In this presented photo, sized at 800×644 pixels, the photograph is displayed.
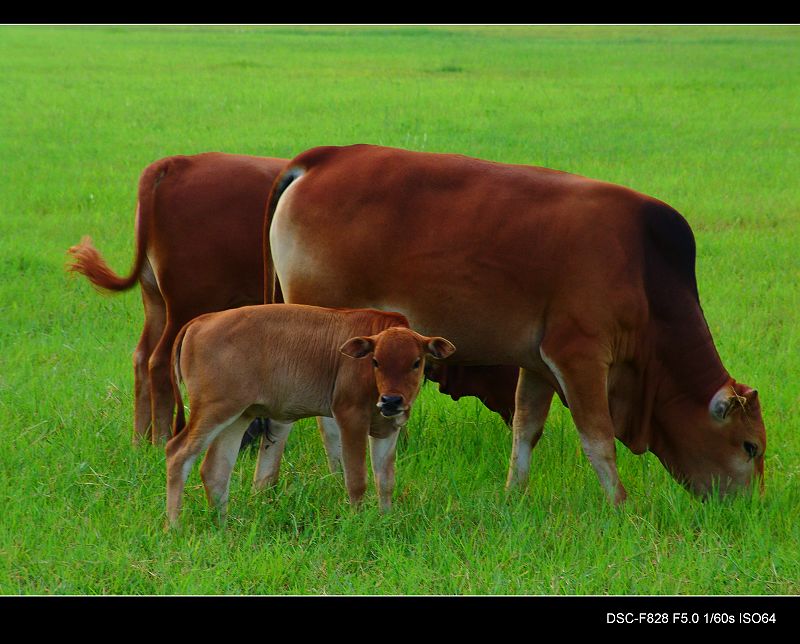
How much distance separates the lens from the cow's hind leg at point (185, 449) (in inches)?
220

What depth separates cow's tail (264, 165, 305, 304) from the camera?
649cm

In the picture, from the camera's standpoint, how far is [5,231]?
42.1 ft

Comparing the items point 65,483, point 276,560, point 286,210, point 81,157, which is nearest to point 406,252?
point 286,210

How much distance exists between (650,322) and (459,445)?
1583 mm

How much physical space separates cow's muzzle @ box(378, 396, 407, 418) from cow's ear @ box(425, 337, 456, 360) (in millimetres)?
314

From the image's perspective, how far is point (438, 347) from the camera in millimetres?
5488

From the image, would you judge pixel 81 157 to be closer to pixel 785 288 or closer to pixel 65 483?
pixel 785 288

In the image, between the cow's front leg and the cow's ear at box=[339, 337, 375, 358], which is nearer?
the cow's ear at box=[339, 337, 375, 358]

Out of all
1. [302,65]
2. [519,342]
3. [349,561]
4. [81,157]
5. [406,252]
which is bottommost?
[302,65]

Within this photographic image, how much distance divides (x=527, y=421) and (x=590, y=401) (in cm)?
69

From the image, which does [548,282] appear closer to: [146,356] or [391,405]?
[391,405]

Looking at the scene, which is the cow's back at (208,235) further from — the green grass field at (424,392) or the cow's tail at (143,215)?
the green grass field at (424,392)

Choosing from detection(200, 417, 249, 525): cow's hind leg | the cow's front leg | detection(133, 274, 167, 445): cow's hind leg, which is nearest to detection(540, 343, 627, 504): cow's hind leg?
the cow's front leg

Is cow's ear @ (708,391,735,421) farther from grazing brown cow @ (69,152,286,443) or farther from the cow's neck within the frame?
grazing brown cow @ (69,152,286,443)
